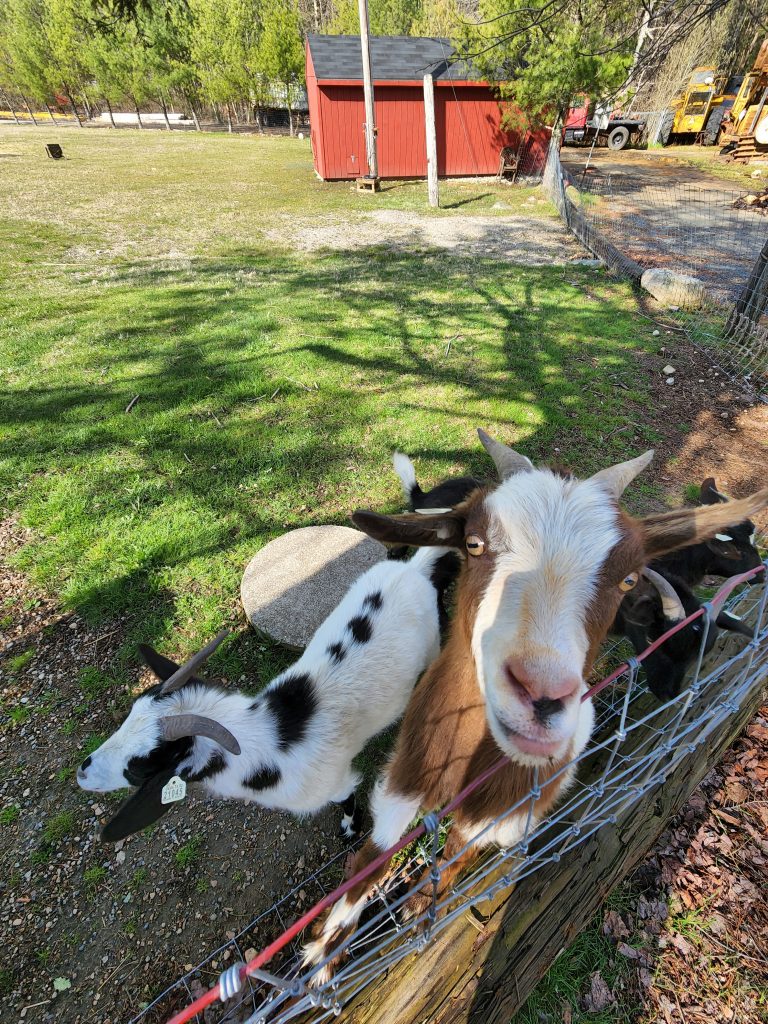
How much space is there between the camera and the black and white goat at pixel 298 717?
208 centimetres

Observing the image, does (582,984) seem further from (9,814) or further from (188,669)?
(9,814)

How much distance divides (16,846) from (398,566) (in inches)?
97.1

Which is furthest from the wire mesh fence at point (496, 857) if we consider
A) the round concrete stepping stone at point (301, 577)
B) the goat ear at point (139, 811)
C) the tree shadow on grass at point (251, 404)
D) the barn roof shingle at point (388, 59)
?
the barn roof shingle at point (388, 59)

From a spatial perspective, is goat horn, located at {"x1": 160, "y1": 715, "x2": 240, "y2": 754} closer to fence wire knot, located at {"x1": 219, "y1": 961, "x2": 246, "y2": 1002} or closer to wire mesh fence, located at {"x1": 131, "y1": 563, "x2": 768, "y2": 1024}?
wire mesh fence, located at {"x1": 131, "y1": 563, "x2": 768, "y2": 1024}

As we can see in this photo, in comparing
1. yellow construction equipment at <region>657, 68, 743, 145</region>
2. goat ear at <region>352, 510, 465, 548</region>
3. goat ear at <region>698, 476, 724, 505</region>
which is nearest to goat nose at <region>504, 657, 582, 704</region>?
goat ear at <region>352, 510, 465, 548</region>

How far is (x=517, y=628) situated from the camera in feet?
4.51

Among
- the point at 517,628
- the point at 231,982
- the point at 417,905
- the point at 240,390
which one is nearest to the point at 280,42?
the point at 240,390

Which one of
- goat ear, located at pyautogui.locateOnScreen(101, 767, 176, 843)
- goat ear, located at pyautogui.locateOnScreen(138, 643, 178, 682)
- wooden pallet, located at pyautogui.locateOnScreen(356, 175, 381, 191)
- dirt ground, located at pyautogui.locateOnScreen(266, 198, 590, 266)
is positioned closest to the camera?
goat ear, located at pyautogui.locateOnScreen(101, 767, 176, 843)

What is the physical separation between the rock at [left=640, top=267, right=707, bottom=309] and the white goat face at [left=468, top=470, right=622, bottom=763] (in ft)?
26.2

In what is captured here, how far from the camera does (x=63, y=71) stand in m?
41.2

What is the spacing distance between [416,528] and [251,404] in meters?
4.41

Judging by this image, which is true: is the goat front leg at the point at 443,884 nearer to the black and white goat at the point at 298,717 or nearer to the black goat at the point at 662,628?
the black and white goat at the point at 298,717

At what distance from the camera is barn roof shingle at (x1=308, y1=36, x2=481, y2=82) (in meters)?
17.2

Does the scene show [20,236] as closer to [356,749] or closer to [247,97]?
[356,749]
